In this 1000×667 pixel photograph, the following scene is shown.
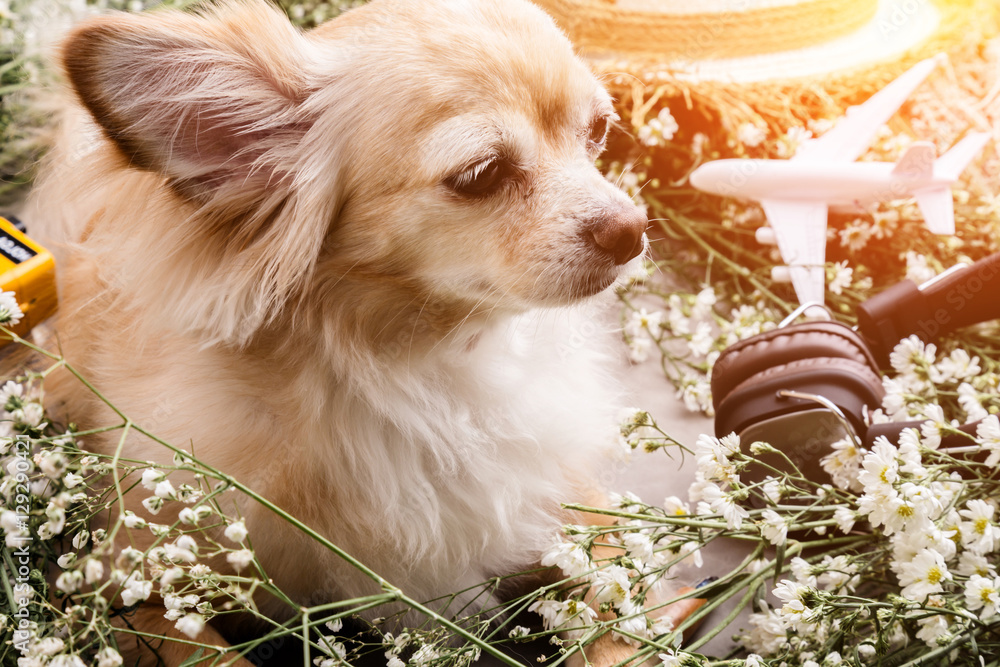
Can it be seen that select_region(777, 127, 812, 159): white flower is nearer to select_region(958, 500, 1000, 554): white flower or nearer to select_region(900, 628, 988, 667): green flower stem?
select_region(958, 500, 1000, 554): white flower

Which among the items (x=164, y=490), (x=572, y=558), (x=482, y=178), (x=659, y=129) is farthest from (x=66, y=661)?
(x=659, y=129)

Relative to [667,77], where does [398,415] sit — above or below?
below

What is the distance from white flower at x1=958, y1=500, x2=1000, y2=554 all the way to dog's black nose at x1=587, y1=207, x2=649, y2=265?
0.67m

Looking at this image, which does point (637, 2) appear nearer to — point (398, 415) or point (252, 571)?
point (398, 415)

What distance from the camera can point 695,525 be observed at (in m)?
1.27

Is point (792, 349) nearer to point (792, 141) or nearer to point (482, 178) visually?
point (482, 178)

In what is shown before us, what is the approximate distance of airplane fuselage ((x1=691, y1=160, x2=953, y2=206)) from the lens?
2328mm

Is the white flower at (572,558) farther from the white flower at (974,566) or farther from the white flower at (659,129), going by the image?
the white flower at (659,129)

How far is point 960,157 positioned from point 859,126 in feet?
1.02

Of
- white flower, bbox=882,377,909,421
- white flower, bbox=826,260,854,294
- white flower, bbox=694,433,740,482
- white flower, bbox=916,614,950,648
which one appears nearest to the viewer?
white flower, bbox=916,614,950,648

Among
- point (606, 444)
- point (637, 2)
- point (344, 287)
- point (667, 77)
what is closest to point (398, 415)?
point (344, 287)

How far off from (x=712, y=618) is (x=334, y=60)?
1315mm

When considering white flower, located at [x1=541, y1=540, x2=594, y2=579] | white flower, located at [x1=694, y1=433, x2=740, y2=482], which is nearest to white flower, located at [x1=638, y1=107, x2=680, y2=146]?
white flower, located at [x1=694, y1=433, x2=740, y2=482]

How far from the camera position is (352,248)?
4.42 feet
